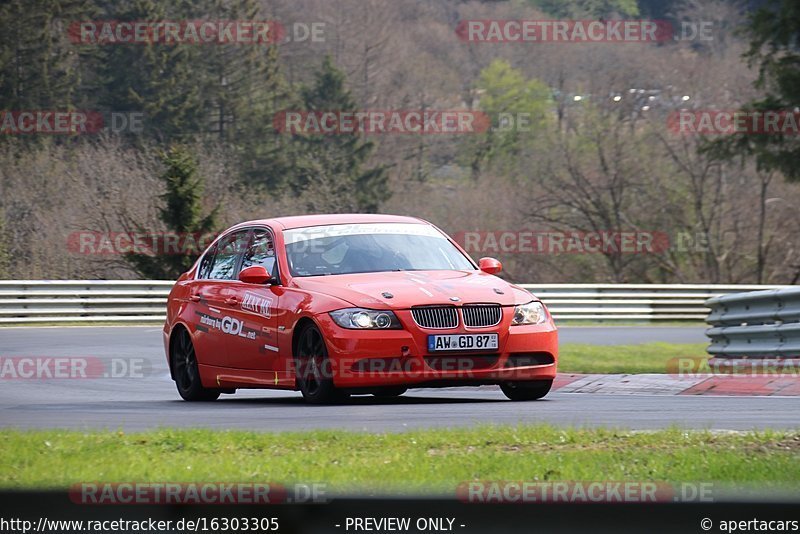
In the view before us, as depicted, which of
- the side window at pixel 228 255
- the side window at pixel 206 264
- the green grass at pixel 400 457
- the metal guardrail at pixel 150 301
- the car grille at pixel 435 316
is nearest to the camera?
the green grass at pixel 400 457

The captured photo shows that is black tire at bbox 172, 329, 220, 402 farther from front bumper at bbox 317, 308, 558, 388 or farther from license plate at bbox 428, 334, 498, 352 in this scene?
license plate at bbox 428, 334, 498, 352

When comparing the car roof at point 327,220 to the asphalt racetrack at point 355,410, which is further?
the car roof at point 327,220

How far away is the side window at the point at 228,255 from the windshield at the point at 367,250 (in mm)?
758

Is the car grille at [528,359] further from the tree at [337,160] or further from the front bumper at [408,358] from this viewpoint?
the tree at [337,160]

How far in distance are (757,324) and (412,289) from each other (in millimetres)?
7126

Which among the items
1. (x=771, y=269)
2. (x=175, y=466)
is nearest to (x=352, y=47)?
(x=771, y=269)

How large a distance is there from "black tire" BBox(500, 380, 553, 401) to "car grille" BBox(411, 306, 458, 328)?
1073mm

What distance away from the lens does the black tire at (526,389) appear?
11273 mm

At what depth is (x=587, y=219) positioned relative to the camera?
5178cm

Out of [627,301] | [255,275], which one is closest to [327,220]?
[255,275]

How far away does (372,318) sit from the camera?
10.3 metres

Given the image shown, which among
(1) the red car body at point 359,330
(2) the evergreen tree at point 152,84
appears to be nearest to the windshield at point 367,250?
(1) the red car body at point 359,330

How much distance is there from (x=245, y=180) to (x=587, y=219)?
17766 mm

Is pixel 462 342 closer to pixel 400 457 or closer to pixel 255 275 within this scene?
pixel 255 275
